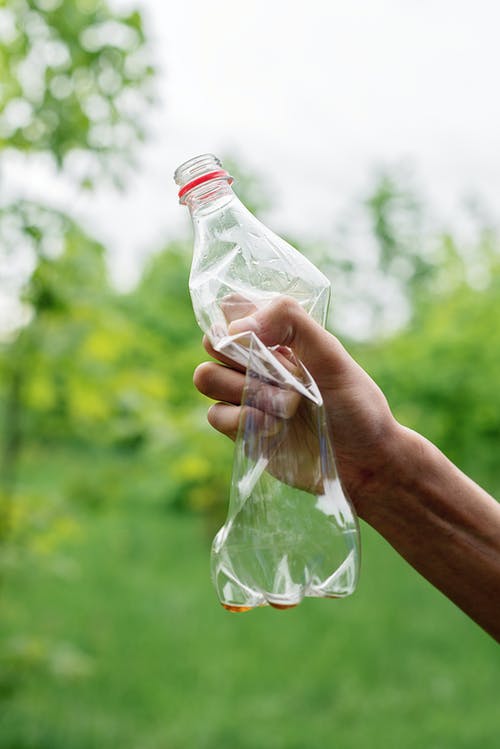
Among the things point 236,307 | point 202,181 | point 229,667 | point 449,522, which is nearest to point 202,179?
point 202,181

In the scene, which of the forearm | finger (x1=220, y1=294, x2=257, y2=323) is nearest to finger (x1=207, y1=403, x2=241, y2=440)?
finger (x1=220, y1=294, x2=257, y2=323)

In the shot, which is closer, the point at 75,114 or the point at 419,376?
the point at 75,114

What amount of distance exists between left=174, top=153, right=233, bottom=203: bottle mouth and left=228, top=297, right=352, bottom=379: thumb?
0.62ft

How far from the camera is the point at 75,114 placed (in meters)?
2.40

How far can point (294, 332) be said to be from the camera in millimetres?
1055

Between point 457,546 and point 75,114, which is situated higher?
point 75,114

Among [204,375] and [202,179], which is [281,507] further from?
[202,179]

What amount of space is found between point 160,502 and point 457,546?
7832 millimetres

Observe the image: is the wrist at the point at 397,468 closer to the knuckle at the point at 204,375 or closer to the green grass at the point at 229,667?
the knuckle at the point at 204,375

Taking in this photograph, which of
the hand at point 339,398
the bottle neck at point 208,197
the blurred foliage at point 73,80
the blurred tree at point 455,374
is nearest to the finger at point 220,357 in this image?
the hand at point 339,398

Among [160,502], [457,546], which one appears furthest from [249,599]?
[160,502]

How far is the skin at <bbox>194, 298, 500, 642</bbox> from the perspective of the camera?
115 cm

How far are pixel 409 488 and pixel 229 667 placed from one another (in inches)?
141

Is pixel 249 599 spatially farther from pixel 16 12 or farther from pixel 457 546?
pixel 16 12
